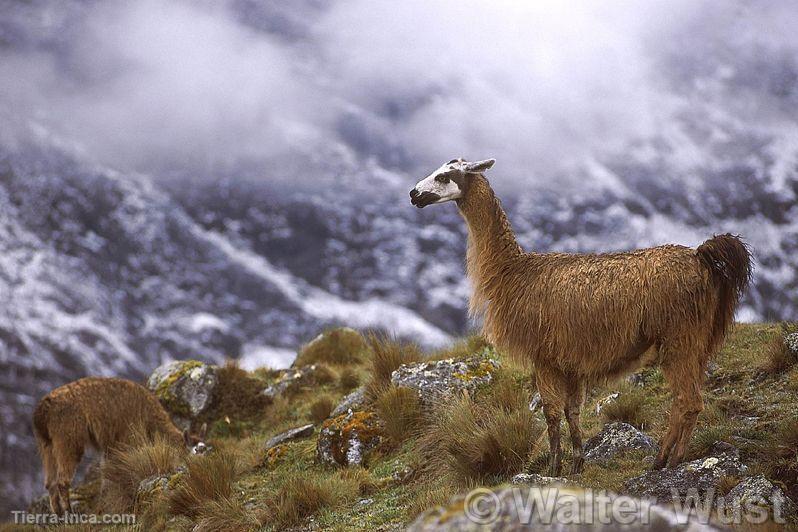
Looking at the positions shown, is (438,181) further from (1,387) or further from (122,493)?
(1,387)

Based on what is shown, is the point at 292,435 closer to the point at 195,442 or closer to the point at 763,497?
the point at 195,442

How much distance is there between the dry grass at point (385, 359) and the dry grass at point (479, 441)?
6.13ft

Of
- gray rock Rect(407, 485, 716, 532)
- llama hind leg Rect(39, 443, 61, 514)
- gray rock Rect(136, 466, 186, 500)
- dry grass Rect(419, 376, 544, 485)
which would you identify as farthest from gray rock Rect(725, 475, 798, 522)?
llama hind leg Rect(39, 443, 61, 514)

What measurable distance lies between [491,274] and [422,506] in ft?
7.87

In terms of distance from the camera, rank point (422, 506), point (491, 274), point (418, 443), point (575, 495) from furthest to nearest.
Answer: point (418, 443)
point (491, 274)
point (422, 506)
point (575, 495)

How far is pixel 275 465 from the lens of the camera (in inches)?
386

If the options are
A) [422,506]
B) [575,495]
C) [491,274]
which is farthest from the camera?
[491,274]

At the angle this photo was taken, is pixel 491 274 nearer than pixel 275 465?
Yes

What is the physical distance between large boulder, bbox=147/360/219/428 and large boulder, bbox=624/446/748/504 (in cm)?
830

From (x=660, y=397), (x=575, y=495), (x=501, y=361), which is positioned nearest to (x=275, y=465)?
(x=501, y=361)

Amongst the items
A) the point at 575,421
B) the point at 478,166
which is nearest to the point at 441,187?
the point at 478,166

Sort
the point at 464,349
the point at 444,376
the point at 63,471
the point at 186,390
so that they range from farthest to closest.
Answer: the point at 186,390, the point at 464,349, the point at 63,471, the point at 444,376

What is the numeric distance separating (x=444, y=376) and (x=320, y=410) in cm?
230

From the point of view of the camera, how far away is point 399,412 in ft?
30.6
